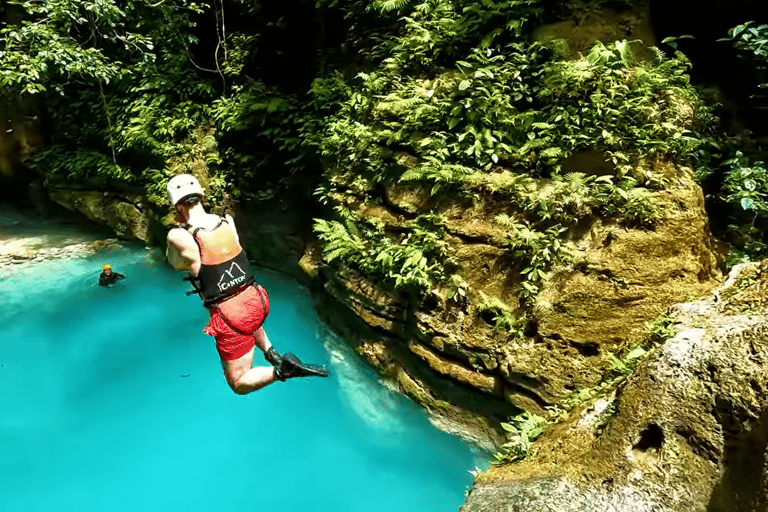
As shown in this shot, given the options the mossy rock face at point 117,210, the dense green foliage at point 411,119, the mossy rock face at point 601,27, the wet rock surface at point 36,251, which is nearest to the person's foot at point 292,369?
the dense green foliage at point 411,119

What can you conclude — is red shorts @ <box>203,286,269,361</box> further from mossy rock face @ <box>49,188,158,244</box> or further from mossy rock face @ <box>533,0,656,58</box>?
mossy rock face @ <box>49,188,158,244</box>

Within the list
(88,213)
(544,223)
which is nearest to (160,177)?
(88,213)

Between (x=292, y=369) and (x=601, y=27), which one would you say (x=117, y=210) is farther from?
(x=601, y=27)

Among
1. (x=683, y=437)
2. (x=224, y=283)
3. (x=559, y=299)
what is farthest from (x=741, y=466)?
(x=224, y=283)

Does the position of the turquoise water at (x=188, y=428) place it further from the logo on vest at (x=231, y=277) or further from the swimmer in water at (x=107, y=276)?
the logo on vest at (x=231, y=277)

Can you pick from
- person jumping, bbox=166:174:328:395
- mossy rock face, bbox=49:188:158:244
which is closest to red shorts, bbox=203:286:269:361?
person jumping, bbox=166:174:328:395

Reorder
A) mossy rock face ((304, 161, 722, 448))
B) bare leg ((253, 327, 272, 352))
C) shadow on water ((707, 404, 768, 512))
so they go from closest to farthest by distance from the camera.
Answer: shadow on water ((707, 404, 768, 512)) < bare leg ((253, 327, 272, 352)) < mossy rock face ((304, 161, 722, 448))
